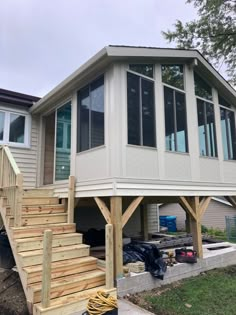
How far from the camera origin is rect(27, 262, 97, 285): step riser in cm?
412

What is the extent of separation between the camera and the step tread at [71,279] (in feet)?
13.3

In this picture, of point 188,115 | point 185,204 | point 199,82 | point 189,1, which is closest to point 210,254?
point 185,204

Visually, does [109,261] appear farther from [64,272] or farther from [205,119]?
[205,119]

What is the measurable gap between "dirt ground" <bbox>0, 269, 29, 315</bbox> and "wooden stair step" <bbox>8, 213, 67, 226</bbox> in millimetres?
1121

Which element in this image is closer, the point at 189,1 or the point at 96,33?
the point at 189,1

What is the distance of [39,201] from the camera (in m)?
6.07

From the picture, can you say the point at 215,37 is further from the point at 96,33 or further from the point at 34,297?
the point at 34,297

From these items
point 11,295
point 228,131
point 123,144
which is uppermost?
point 228,131

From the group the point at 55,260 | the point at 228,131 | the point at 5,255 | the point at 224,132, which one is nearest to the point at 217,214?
the point at 228,131

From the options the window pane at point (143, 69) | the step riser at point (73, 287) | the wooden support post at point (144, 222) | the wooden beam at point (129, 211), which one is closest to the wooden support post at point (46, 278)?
the step riser at point (73, 287)

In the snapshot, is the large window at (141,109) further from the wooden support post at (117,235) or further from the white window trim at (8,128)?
the white window trim at (8,128)

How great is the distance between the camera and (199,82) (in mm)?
7723

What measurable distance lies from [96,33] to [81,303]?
16.0 meters

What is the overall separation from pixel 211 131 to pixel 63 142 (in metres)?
4.10
